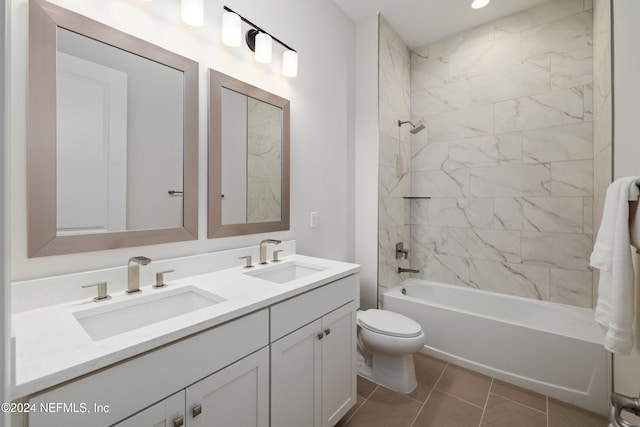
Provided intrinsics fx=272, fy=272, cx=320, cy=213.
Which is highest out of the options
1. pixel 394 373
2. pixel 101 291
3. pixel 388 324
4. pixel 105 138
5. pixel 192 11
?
pixel 192 11

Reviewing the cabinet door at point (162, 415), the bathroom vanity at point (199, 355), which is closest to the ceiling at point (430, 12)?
the bathroom vanity at point (199, 355)

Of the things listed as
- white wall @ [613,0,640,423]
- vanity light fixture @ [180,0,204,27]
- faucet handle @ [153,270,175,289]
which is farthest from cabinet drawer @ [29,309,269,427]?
white wall @ [613,0,640,423]

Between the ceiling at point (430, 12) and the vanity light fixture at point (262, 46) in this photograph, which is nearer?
the vanity light fixture at point (262, 46)

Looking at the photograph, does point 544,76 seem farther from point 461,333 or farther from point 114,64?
point 114,64

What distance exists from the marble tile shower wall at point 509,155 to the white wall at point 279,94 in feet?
3.18

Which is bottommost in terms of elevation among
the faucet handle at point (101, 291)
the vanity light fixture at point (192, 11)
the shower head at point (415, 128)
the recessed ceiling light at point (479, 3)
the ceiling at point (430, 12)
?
the faucet handle at point (101, 291)

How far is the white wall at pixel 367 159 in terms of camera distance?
2.40 meters

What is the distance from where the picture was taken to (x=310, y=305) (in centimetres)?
124

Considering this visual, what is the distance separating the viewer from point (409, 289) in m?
2.72

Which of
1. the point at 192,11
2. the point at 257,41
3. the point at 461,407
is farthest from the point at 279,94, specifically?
the point at 461,407

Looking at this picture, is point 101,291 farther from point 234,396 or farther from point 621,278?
point 621,278

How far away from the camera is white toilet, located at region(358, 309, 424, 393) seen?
1.79 meters

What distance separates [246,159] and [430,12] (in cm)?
210

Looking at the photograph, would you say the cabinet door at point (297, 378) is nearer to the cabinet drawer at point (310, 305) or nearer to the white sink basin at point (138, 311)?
the cabinet drawer at point (310, 305)
